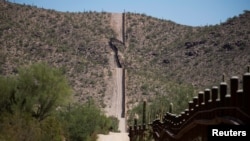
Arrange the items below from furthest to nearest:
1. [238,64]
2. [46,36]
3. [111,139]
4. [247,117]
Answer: [46,36]
[238,64]
[111,139]
[247,117]

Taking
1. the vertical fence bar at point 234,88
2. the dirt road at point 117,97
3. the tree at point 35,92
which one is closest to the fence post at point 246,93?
the vertical fence bar at point 234,88

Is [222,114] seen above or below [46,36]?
below

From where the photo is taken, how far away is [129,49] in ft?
368

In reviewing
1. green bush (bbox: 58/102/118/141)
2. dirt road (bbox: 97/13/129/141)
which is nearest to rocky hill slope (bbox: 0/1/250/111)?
dirt road (bbox: 97/13/129/141)

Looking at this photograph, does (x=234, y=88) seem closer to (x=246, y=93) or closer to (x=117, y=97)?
(x=246, y=93)

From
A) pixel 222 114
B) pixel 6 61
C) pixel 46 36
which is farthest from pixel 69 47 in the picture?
pixel 222 114

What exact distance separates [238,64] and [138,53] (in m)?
33.4

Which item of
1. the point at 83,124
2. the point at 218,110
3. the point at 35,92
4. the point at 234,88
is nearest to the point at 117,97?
the point at 83,124

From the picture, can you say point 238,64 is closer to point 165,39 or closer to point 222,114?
point 165,39

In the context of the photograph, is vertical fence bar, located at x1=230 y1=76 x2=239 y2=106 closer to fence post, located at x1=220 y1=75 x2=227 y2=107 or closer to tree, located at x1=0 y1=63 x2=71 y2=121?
fence post, located at x1=220 y1=75 x2=227 y2=107

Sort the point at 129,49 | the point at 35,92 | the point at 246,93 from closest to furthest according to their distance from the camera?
the point at 246,93 < the point at 35,92 < the point at 129,49

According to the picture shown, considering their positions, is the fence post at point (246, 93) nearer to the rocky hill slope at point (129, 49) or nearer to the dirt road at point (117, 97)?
the dirt road at point (117, 97)

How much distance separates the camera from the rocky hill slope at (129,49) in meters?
86.1

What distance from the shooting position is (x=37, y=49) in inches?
3696
